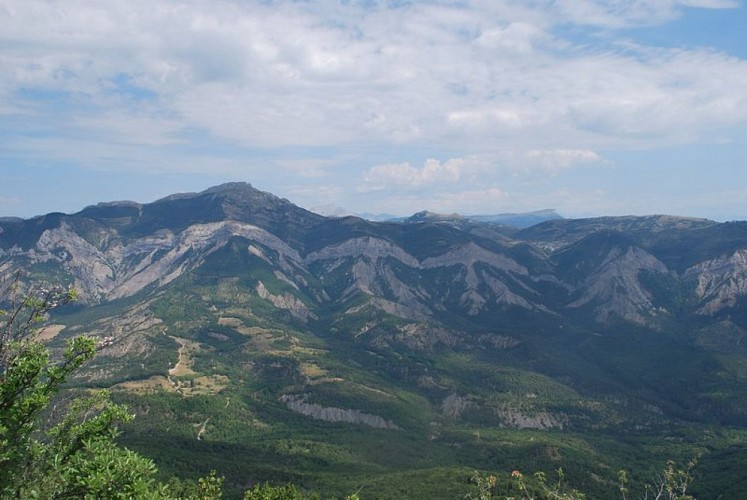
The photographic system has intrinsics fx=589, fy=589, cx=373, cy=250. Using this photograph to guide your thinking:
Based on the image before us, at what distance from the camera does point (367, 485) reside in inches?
6816

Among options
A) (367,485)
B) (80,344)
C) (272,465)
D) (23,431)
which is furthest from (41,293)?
(272,465)

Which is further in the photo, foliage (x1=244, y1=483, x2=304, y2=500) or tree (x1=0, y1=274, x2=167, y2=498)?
foliage (x1=244, y1=483, x2=304, y2=500)

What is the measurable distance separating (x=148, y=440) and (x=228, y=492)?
48401 millimetres

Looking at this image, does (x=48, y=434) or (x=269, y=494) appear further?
(x=269, y=494)

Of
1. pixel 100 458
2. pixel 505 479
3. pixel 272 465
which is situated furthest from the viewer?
pixel 272 465

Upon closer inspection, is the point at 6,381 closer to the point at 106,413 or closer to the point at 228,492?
the point at 106,413

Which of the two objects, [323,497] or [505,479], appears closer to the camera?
[323,497]

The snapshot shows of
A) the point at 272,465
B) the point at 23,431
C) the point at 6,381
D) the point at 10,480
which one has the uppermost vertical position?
the point at 6,381

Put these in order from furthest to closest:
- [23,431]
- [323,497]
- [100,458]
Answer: [323,497], [23,431], [100,458]

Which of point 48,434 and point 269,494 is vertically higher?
point 48,434

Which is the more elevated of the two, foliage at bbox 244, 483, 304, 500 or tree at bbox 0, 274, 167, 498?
tree at bbox 0, 274, 167, 498

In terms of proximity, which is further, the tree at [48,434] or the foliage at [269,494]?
the foliage at [269,494]

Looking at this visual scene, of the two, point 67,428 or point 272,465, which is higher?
point 67,428

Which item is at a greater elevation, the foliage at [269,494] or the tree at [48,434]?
the tree at [48,434]
